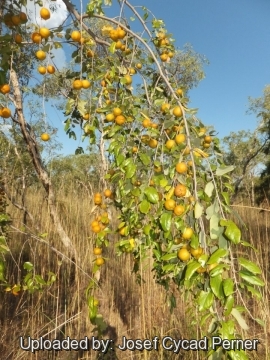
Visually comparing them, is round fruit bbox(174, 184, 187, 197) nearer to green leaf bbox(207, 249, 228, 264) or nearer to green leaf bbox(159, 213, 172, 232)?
green leaf bbox(159, 213, 172, 232)

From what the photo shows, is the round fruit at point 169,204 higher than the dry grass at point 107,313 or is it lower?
higher

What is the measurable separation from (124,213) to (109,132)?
304 millimetres

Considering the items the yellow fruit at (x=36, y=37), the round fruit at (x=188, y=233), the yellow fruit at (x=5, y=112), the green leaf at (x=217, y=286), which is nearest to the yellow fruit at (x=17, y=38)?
the yellow fruit at (x=36, y=37)

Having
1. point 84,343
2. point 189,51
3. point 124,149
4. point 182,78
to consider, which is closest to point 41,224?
point 84,343

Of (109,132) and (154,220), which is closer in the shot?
(154,220)

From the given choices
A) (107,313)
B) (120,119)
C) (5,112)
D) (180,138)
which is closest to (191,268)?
(180,138)

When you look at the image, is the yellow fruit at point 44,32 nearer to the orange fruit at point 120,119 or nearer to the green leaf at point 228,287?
the orange fruit at point 120,119

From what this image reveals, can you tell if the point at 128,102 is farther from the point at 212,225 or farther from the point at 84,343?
the point at 84,343

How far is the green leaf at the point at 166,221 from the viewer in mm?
733

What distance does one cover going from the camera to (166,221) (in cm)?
74

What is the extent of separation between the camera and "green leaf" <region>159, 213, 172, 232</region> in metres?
0.73

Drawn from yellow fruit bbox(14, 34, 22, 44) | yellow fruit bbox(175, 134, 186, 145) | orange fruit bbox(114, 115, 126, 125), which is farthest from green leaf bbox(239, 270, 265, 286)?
yellow fruit bbox(14, 34, 22, 44)

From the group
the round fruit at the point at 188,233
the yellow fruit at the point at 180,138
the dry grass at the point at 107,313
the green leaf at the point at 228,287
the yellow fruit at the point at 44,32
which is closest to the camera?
the green leaf at the point at 228,287

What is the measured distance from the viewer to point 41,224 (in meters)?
2.86
